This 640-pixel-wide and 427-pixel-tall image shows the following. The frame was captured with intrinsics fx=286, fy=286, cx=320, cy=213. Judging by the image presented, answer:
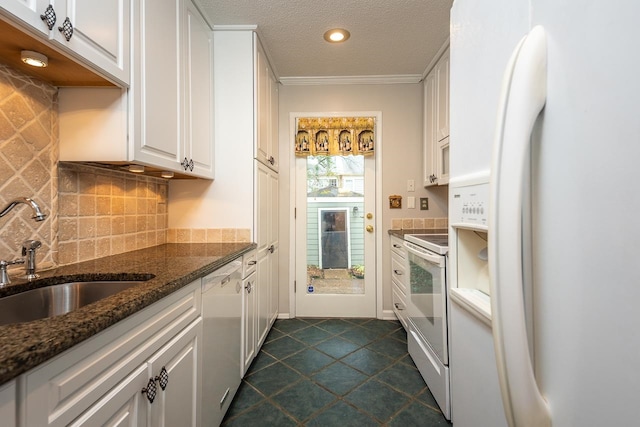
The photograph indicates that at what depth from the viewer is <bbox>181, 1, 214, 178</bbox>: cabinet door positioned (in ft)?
5.49

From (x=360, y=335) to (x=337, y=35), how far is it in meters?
2.47

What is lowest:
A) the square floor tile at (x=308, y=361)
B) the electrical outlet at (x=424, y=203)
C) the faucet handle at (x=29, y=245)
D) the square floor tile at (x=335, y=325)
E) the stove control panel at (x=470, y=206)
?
the square floor tile at (x=308, y=361)

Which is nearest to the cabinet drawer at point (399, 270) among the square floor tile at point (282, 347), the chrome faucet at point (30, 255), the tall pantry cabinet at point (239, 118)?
the square floor tile at point (282, 347)

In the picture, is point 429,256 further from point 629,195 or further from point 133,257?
point 133,257

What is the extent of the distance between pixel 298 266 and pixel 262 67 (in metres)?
1.88

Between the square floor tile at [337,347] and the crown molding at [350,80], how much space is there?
247cm

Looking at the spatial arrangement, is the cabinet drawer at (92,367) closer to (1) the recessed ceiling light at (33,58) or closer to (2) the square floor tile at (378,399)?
(1) the recessed ceiling light at (33,58)

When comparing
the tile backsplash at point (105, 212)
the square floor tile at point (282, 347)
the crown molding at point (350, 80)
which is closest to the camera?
the tile backsplash at point (105, 212)

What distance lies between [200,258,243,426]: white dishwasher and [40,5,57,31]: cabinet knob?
3.25 feet

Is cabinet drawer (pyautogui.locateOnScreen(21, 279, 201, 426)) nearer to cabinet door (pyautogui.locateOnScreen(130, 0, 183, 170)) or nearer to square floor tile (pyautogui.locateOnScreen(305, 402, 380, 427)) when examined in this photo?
cabinet door (pyautogui.locateOnScreen(130, 0, 183, 170))

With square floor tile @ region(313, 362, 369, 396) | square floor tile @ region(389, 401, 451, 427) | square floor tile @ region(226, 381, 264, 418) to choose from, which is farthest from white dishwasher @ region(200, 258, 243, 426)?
square floor tile @ region(389, 401, 451, 427)

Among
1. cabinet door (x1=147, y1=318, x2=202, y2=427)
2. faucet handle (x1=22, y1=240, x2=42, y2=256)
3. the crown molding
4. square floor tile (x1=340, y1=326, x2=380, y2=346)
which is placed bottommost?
square floor tile (x1=340, y1=326, x2=380, y2=346)

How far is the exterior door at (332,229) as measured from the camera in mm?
2994

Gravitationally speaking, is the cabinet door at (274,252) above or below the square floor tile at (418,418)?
above
